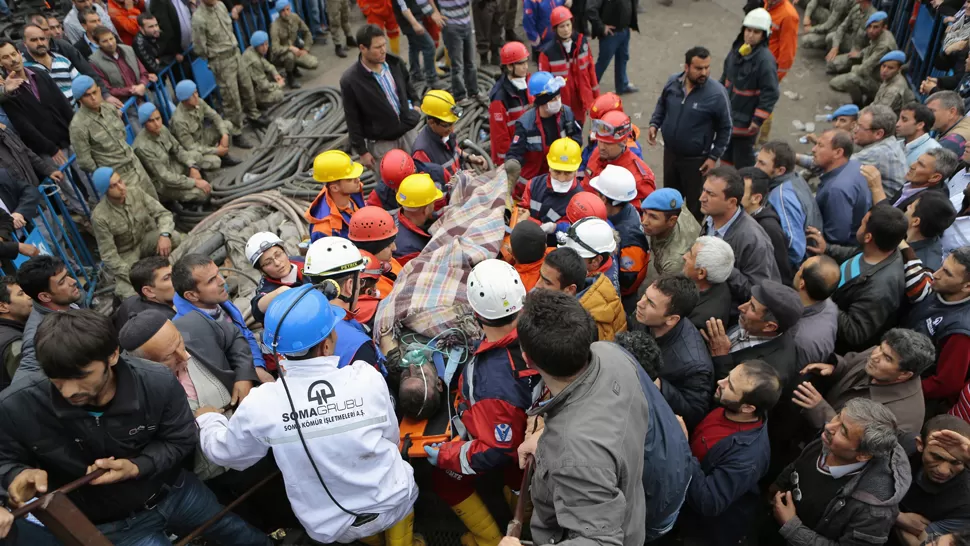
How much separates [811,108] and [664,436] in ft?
24.6

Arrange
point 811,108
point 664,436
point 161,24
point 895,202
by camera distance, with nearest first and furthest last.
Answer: point 664,436 → point 895,202 → point 161,24 → point 811,108

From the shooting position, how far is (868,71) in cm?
798

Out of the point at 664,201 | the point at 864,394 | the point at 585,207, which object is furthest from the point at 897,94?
the point at 864,394

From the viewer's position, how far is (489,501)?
369cm

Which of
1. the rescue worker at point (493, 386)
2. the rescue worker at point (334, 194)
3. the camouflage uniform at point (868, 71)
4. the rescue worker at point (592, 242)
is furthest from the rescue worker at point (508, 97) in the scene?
the camouflage uniform at point (868, 71)

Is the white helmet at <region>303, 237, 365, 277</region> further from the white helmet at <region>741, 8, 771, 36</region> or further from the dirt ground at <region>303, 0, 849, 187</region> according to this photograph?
the white helmet at <region>741, 8, 771, 36</region>

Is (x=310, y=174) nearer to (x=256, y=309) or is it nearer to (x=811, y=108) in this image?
(x=256, y=309)

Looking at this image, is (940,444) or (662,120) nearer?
(940,444)

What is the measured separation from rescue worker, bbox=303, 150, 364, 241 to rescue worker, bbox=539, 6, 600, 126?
10.4 feet

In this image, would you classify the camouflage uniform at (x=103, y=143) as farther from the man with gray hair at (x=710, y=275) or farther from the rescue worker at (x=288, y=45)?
the man with gray hair at (x=710, y=275)

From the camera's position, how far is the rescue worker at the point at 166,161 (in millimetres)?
6758

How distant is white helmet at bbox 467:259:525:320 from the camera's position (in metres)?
3.00

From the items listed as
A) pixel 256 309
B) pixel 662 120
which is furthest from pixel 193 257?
pixel 662 120

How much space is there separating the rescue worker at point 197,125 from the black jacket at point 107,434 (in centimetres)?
543
